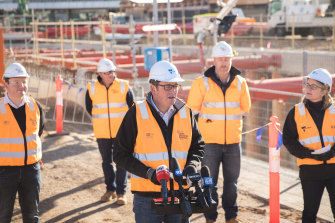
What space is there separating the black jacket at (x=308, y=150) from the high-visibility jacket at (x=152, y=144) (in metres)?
1.49

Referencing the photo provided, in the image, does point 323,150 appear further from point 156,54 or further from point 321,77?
point 156,54

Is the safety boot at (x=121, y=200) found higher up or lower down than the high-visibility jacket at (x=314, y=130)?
lower down

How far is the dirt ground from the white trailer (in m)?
18.9

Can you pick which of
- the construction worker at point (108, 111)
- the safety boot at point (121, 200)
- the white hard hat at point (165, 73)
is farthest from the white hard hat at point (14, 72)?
the safety boot at point (121, 200)

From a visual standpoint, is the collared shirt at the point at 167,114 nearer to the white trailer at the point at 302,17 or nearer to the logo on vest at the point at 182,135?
the logo on vest at the point at 182,135

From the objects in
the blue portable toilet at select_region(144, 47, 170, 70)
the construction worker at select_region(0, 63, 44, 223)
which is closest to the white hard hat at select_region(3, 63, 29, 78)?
the construction worker at select_region(0, 63, 44, 223)

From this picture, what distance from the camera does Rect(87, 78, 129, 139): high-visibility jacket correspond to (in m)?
6.91

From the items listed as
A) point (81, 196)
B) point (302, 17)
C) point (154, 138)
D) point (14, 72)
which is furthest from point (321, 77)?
point (302, 17)

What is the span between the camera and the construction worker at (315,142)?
4.65 meters

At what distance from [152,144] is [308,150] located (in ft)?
5.93

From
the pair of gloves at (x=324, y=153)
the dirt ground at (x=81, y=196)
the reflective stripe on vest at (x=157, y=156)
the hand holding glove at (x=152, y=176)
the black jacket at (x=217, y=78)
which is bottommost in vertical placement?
the dirt ground at (x=81, y=196)

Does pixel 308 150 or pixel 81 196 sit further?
pixel 81 196

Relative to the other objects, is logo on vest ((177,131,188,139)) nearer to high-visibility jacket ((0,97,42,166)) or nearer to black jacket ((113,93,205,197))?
black jacket ((113,93,205,197))

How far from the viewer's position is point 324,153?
4.63 metres
